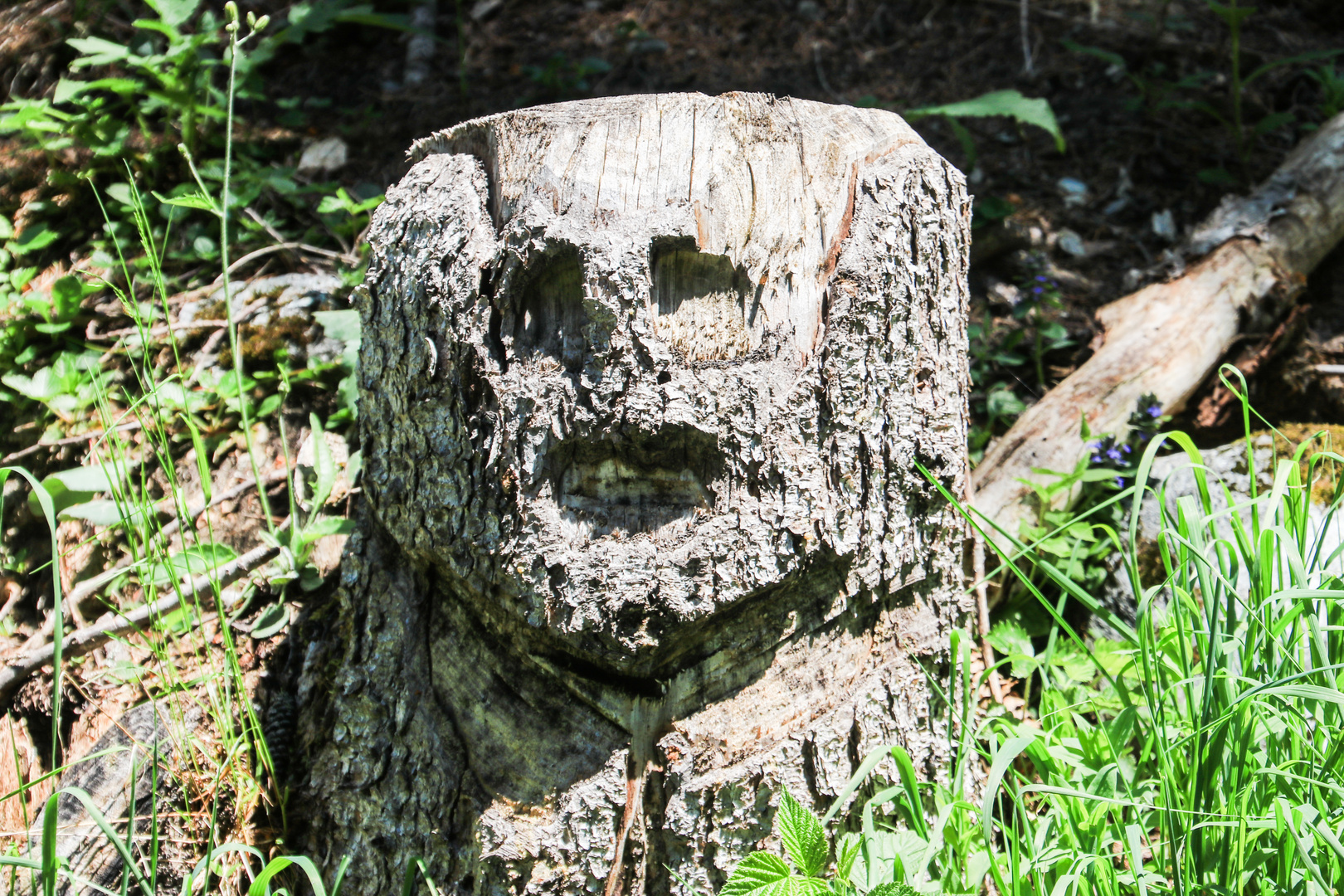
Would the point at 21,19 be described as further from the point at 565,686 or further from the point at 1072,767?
the point at 1072,767

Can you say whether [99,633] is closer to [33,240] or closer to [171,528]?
[171,528]

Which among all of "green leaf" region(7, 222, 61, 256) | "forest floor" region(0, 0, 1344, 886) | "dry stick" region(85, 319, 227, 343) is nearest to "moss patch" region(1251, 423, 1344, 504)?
"forest floor" region(0, 0, 1344, 886)

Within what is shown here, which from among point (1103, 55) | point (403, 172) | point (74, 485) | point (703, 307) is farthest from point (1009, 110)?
point (74, 485)

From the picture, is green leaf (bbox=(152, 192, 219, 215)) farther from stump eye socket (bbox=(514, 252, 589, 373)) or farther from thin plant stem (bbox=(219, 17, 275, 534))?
stump eye socket (bbox=(514, 252, 589, 373))

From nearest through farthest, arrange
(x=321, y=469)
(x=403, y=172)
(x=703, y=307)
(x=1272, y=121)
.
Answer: (x=703, y=307), (x=321, y=469), (x=1272, y=121), (x=403, y=172)

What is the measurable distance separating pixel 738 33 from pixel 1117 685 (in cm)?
375

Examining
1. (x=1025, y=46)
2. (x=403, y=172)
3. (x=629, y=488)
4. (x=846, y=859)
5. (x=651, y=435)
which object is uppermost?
(x=1025, y=46)

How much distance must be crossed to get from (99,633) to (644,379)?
1.42 metres

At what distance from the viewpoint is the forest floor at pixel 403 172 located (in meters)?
2.17

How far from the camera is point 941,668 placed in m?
1.65

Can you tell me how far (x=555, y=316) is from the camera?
1.42m

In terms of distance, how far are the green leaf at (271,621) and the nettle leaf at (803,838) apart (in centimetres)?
127

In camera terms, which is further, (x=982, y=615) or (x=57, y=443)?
(x=57, y=443)

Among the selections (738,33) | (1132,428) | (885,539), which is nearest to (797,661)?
(885,539)
